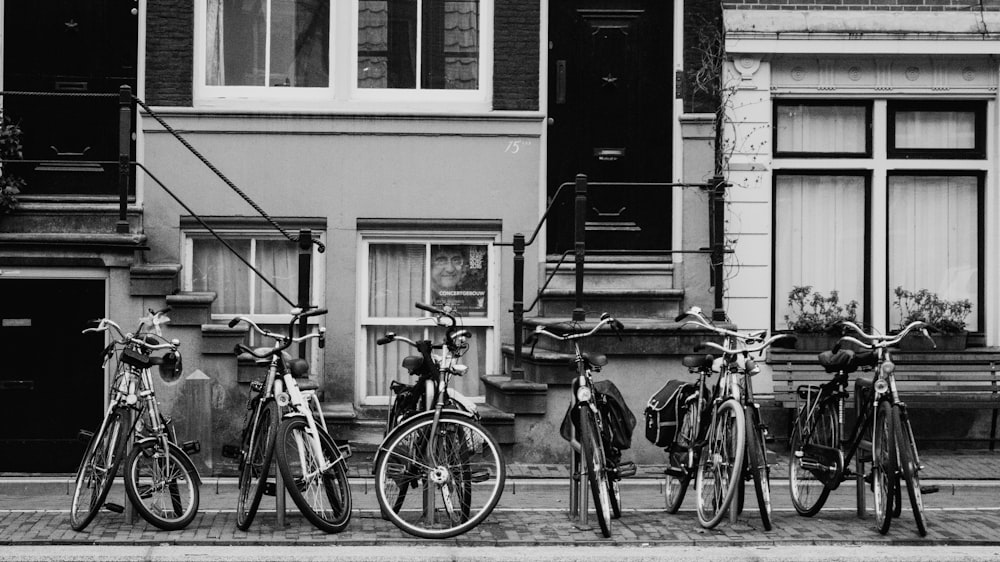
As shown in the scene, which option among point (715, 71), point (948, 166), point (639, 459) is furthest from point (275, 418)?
point (948, 166)

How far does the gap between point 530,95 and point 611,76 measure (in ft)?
2.65

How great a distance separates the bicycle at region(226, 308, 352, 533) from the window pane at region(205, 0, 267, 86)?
15.8 feet

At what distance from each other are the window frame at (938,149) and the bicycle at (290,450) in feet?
23.5

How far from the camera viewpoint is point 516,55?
1252cm

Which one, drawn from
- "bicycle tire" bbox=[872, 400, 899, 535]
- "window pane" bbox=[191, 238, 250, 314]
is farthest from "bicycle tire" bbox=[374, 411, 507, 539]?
"window pane" bbox=[191, 238, 250, 314]

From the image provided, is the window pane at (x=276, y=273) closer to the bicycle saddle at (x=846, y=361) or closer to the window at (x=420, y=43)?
the window at (x=420, y=43)

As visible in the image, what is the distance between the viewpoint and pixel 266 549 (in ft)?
25.0

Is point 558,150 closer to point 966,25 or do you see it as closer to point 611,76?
point 611,76

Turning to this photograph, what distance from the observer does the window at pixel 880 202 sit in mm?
13078

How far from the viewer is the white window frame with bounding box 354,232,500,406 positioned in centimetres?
1249

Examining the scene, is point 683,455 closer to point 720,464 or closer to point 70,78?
point 720,464

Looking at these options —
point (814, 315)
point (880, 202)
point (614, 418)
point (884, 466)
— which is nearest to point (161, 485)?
point (614, 418)

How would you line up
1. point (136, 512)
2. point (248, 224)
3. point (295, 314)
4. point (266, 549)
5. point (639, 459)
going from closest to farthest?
point (266, 549)
point (136, 512)
point (295, 314)
point (639, 459)
point (248, 224)

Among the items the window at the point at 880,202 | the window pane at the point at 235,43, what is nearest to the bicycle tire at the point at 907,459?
the window at the point at 880,202
